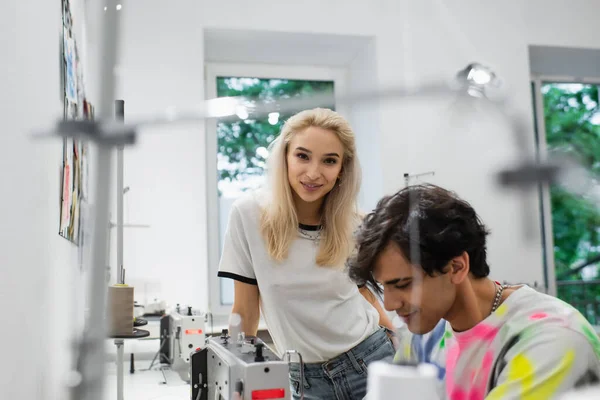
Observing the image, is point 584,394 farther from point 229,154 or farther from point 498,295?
point 229,154

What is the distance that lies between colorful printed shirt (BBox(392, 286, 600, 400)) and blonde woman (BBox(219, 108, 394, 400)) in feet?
1.23

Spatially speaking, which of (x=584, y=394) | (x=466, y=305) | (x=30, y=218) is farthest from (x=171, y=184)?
(x=584, y=394)

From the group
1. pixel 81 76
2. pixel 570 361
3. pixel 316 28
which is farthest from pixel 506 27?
pixel 570 361

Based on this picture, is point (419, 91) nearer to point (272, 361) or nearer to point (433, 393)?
point (433, 393)

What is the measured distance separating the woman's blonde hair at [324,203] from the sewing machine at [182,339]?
0.72 metres

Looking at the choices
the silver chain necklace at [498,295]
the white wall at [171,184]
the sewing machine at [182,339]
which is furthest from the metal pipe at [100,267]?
the white wall at [171,184]

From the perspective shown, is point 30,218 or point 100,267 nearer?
point 100,267

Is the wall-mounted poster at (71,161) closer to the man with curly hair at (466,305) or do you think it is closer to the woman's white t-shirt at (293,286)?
the woman's white t-shirt at (293,286)

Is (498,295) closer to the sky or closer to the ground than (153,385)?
closer to the sky

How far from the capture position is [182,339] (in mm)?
1784

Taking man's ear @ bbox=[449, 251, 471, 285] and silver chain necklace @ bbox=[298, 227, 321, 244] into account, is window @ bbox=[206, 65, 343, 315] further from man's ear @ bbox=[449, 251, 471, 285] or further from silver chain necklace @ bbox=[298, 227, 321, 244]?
man's ear @ bbox=[449, 251, 471, 285]

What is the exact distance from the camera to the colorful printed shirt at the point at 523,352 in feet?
1.88

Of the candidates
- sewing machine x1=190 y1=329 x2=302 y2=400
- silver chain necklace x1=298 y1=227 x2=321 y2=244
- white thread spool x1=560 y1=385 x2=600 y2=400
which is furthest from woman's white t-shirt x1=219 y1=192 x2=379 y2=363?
white thread spool x1=560 y1=385 x2=600 y2=400

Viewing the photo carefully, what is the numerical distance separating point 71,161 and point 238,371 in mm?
520
